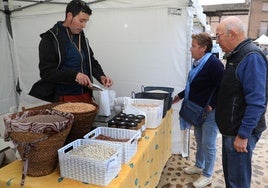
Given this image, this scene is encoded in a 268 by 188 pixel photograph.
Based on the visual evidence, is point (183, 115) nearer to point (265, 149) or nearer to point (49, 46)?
point (49, 46)

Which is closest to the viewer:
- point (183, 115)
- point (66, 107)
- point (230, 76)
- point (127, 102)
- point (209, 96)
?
point (66, 107)

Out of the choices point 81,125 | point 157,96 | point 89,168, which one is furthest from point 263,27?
point 89,168

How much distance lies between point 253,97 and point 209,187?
3.69ft

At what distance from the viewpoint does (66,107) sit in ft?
4.12

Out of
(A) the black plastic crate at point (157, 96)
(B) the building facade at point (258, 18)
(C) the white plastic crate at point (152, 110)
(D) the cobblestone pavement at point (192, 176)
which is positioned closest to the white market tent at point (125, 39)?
(D) the cobblestone pavement at point (192, 176)

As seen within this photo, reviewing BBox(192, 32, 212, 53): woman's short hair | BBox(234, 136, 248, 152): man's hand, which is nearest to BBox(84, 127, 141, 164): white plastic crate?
BBox(234, 136, 248, 152): man's hand

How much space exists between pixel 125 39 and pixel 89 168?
72.1 inches

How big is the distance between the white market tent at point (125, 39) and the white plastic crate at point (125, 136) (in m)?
1.32

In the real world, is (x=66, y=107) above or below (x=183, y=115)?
above

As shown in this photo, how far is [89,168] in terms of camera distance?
949 millimetres

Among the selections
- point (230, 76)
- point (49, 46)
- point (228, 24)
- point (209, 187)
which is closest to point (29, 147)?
point (49, 46)

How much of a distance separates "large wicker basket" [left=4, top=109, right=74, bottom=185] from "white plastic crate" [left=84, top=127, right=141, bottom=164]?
202mm

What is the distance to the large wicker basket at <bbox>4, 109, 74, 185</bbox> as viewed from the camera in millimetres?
913

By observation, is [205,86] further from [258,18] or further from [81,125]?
[258,18]
